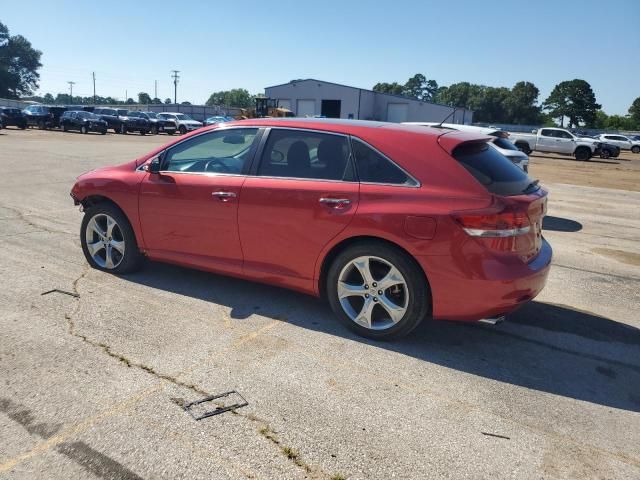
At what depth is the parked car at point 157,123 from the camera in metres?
40.5

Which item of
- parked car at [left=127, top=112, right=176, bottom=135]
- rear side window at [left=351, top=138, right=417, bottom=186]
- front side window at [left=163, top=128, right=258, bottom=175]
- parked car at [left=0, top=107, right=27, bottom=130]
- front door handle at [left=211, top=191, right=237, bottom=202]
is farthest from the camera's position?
parked car at [left=127, top=112, right=176, bottom=135]

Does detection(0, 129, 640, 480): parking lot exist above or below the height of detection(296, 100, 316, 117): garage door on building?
below

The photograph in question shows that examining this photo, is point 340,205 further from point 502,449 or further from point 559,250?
point 559,250

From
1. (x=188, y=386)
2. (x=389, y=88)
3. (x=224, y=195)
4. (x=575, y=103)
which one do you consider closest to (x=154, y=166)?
(x=224, y=195)

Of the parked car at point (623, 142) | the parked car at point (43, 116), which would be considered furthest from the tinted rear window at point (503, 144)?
the parked car at point (43, 116)

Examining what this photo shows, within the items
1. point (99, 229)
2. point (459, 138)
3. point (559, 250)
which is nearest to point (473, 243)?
point (459, 138)

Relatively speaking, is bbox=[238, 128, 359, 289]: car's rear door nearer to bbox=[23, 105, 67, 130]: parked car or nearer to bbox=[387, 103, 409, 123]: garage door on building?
bbox=[23, 105, 67, 130]: parked car

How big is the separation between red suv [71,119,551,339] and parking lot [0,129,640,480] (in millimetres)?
380

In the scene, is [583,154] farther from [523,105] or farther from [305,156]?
[523,105]

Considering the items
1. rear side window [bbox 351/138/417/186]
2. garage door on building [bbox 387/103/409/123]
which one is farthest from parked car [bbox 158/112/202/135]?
rear side window [bbox 351/138/417/186]

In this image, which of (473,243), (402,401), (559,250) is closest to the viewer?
(402,401)

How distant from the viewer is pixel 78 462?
8.03ft

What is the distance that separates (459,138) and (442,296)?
122 centimetres

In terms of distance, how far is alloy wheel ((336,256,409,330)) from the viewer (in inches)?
148
